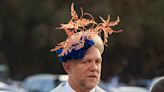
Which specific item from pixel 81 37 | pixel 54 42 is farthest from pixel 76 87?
pixel 54 42

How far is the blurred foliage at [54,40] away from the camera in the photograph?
137 feet

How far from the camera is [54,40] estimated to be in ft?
134

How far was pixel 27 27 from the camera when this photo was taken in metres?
44.8

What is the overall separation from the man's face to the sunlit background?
34843 millimetres

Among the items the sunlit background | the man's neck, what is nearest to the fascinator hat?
the man's neck

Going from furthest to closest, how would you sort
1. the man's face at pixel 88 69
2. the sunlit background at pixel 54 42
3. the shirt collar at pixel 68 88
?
the sunlit background at pixel 54 42 < the shirt collar at pixel 68 88 < the man's face at pixel 88 69

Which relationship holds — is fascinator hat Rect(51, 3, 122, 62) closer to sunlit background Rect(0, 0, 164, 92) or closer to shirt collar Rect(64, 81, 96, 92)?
shirt collar Rect(64, 81, 96, 92)

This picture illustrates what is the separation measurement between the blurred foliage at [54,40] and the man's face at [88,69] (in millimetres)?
34893

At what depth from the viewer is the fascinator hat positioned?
5.32 meters

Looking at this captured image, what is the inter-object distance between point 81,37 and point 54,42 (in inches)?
1407

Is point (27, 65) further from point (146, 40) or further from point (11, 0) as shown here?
point (146, 40)

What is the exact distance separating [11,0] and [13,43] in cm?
275

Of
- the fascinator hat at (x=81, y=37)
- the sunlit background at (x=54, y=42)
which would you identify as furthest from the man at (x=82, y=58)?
the sunlit background at (x=54, y=42)

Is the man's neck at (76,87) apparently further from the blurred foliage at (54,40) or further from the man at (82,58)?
the blurred foliage at (54,40)
